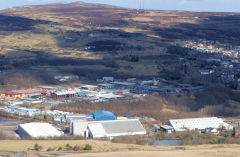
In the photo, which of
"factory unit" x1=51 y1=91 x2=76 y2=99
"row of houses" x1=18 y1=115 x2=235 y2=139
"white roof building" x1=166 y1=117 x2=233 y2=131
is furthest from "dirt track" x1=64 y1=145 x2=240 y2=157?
"factory unit" x1=51 y1=91 x2=76 y2=99

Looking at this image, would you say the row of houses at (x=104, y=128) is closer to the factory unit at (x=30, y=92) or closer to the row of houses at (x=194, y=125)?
the row of houses at (x=194, y=125)

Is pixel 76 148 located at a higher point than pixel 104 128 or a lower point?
higher

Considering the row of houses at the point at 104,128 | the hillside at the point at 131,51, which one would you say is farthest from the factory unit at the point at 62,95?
the row of houses at the point at 104,128

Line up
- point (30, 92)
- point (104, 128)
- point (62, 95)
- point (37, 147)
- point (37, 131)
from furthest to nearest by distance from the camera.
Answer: point (30, 92)
point (62, 95)
point (104, 128)
point (37, 131)
point (37, 147)

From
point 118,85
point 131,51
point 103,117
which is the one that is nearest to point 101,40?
point 131,51

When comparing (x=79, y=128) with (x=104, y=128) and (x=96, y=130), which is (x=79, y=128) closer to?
(x=96, y=130)

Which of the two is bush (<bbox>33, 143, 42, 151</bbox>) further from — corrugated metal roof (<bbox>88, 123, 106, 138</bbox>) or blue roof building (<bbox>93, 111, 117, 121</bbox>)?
blue roof building (<bbox>93, 111, 117, 121</bbox>)

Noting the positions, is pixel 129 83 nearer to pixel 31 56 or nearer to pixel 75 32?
pixel 31 56
